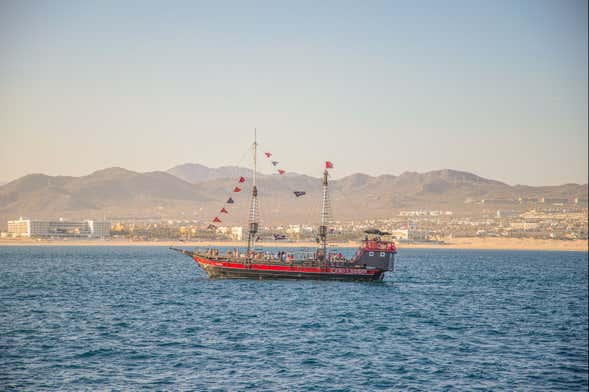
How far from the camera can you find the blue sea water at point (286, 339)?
126ft

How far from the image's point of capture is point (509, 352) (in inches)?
1844

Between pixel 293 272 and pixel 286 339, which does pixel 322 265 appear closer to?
pixel 293 272

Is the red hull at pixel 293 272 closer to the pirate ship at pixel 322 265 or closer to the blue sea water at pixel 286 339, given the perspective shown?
the pirate ship at pixel 322 265

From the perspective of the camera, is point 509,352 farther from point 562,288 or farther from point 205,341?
point 562,288

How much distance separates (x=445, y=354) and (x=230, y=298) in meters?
32.4

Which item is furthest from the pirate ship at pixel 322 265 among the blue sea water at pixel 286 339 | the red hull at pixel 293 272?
the blue sea water at pixel 286 339

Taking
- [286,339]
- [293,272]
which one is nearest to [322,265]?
[293,272]

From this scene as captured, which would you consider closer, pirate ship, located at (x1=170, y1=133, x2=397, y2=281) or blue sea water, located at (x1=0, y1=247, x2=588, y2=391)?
blue sea water, located at (x1=0, y1=247, x2=588, y2=391)

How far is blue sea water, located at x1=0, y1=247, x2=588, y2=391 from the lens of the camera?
38.3 m

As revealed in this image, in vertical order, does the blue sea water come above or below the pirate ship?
below

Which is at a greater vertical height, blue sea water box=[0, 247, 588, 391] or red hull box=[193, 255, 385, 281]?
red hull box=[193, 255, 385, 281]

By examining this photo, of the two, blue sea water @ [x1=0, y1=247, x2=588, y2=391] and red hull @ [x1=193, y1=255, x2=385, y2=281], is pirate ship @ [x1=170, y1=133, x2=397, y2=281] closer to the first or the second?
red hull @ [x1=193, y1=255, x2=385, y2=281]

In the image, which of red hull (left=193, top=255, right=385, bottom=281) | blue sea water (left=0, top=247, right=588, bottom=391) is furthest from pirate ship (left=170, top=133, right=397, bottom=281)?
blue sea water (left=0, top=247, right=588, bottom=391)

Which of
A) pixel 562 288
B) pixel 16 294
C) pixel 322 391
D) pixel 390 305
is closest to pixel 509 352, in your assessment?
pixel 322 391
